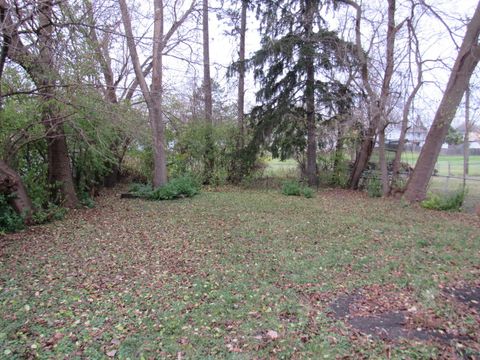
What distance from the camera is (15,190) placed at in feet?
18.3

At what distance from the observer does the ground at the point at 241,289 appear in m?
2.40

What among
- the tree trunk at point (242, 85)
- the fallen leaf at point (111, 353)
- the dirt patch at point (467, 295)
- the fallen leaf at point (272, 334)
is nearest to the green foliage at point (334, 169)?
the tree trunk at point (242, 85)

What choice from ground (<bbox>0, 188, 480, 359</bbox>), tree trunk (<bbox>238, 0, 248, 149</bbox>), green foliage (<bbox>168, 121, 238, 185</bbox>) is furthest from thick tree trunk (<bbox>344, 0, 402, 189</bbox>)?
green foliage (<bbox>168, 121, 238, 185</bbox>)

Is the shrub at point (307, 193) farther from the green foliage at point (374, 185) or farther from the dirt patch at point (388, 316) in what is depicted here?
the dirt patch at point (388, 316)

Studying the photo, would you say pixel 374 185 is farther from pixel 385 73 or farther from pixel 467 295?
pixel 467 295

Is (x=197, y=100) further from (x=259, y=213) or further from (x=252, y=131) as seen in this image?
(x=259, y=213)

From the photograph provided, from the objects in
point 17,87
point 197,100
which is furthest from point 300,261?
point 197,100

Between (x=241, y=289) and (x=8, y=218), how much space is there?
176 inches

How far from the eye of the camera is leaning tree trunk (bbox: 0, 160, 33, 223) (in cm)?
540

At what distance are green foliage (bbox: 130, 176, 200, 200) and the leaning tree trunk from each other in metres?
3.28

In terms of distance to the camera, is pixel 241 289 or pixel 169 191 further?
pixel 169 191

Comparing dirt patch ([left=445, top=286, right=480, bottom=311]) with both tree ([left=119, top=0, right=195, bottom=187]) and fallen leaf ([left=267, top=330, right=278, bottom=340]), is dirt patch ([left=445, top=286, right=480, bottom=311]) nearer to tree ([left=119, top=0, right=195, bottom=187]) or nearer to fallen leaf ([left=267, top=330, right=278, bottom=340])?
fallen leaf ([left=267, top=330, right=278, bottom=340])

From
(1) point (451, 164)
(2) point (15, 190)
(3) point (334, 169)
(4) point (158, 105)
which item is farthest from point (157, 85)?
(1) point (451, 164)

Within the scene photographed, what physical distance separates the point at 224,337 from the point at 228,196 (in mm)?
6838
